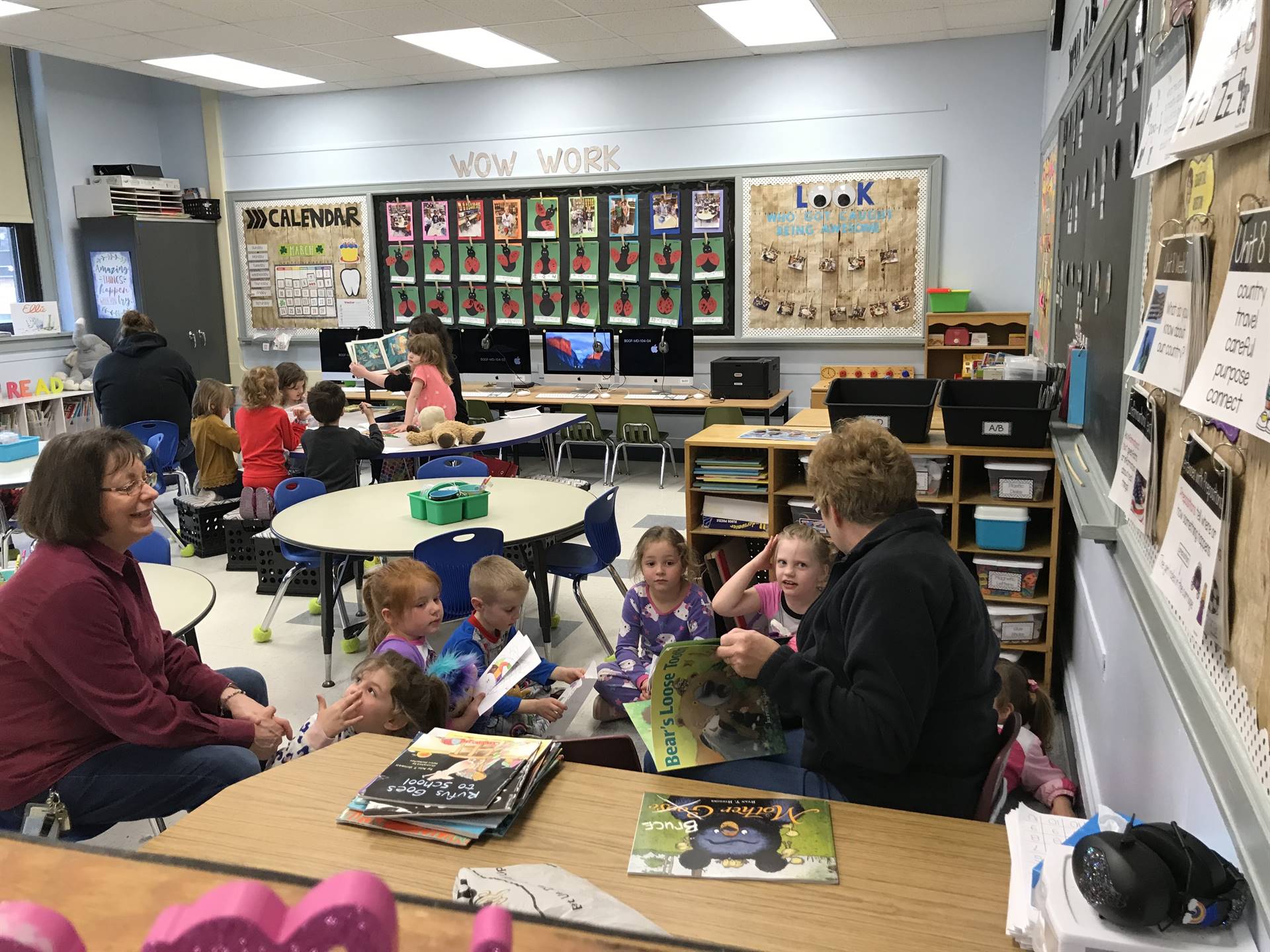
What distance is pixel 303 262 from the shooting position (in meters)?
8.98

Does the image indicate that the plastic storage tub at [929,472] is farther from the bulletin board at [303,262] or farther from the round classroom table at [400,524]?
the bulletin board at [303,262]

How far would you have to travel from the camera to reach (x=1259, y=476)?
3.39 ft

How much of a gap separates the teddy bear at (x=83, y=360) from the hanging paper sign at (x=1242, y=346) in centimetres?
889

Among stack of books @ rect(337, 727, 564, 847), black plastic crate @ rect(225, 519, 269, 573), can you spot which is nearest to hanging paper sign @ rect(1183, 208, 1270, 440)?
stack of books @ rect(337, 727, 564, 847)

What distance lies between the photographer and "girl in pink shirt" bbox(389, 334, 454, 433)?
19.0 ft

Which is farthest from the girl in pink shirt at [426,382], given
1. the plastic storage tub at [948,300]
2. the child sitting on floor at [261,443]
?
the plastic storage tub at [948,300]

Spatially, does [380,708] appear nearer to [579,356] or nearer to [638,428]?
[638,428]

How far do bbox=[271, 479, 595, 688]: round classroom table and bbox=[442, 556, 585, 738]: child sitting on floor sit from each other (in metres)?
0.48

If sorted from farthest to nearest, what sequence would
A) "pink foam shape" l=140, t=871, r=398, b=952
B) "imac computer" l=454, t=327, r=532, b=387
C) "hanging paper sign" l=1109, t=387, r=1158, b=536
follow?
1. "imac computer" l=454, t=327, r=532, b=387
2. "hanging paper sign" l=1109, t=387, r=1158, b=536
3. "pink foam shape" l=140, t=871, r=398, b=952

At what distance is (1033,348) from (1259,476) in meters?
5.74

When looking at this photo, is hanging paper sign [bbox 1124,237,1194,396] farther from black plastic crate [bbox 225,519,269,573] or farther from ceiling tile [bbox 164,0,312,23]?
ceiling tile [bbox 164,0,312,23]

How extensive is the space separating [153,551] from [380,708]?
1.69 m

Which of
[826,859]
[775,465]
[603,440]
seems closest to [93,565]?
[826,859]

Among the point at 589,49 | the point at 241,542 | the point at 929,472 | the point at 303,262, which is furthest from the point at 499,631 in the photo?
the point at 303,262
